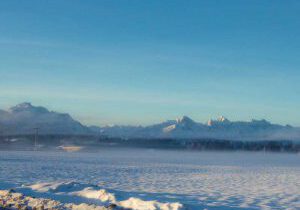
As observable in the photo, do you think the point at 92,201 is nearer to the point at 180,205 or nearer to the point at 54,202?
the point at 54,202

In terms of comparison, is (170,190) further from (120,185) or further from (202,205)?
(202,205)

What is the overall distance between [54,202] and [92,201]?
3.83 ft

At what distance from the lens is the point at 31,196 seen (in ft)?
48.7

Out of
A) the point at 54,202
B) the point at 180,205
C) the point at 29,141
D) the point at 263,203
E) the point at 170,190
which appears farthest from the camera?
the point at 29,141

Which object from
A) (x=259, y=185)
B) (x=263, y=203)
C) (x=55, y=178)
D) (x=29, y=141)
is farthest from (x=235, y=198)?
(x=29, y=141)

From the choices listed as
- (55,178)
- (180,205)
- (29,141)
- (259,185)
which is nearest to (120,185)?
(55,178)

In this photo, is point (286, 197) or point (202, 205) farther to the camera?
point (286, 197)

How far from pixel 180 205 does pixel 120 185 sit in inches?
310

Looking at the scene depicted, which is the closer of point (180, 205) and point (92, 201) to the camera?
point (180, 205)

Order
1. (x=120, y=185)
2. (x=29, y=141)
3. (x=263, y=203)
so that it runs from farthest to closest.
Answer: (x=29, y=141), (x=120, y=185), (x=263, y=203)

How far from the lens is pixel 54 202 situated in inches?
531

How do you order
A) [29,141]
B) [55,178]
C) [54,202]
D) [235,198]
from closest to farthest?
[54,202]
[235,198]
[55,178]
[29,141]

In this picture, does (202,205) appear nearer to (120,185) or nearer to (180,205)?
(180,205)

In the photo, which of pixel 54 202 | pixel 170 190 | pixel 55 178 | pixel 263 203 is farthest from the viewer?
pixel 55 178
